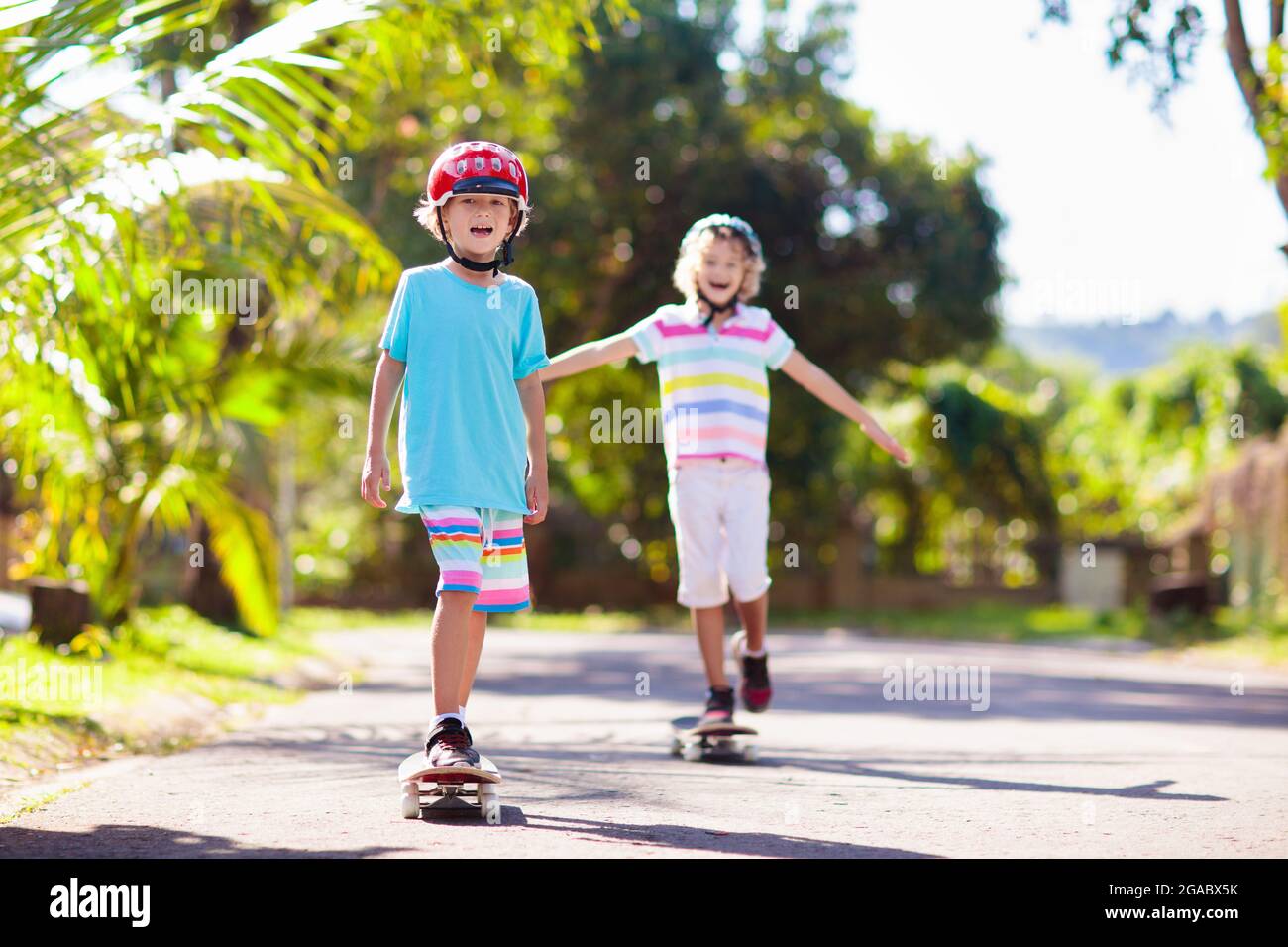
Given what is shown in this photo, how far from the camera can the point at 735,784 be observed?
5301 mm

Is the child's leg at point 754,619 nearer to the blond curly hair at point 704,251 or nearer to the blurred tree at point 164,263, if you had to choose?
the blond curly hair at point 704,251

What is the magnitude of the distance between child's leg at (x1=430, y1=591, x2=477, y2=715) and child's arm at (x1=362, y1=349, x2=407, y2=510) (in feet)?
1.16

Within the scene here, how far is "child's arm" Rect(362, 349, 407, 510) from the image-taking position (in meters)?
4.57

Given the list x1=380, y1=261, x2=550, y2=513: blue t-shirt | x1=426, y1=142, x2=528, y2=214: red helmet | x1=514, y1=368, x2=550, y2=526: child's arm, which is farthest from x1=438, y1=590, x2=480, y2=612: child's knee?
x1=426, y1=142, x2=528, y2=214: red helmet

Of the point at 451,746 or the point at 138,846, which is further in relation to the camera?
the point at 451,746

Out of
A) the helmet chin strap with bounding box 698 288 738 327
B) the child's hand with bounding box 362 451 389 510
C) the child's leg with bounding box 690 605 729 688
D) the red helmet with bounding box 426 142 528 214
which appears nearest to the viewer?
the child's hand with bounding box 362 451 389 510

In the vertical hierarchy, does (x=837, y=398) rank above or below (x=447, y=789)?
above

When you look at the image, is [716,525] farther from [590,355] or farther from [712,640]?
[590,355]

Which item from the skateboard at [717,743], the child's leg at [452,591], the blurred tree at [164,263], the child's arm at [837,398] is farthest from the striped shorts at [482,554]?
the blurred tree at [164,263]

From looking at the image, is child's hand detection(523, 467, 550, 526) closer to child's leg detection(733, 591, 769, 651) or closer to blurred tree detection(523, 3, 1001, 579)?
child's leg detection(733, 591, 769, 651)

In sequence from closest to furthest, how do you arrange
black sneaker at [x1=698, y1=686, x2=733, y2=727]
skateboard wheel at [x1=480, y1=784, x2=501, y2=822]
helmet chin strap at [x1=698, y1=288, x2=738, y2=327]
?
1. skateboard wheel at [x1=480, y1=784, x2=501, y2=822]
2. black sneaker at [x1=698, y1=686, x2=733, y2=727]
3. helmet chin strap at [x1=698, y1=288, x2=738, y2=327]

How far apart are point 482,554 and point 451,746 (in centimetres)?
Answer: 58

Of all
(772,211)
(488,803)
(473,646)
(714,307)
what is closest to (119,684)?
(714,307)

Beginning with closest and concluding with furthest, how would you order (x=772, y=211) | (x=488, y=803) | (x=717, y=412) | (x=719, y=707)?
(x=488, y=803), (x=719, y=707), (x=717, y=412), (x=772, y=211)
